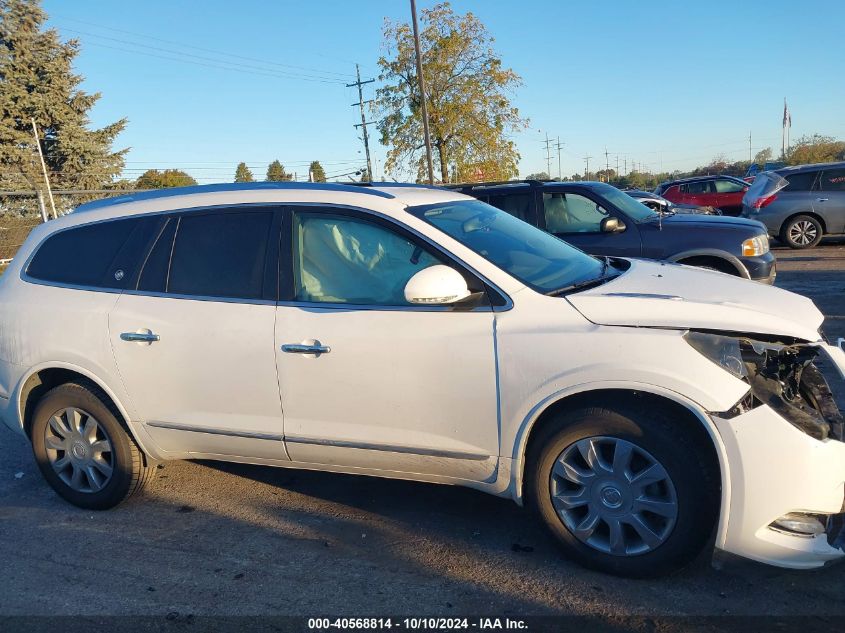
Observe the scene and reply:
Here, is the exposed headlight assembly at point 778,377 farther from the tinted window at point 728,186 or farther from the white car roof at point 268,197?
the tinted window at point 728,186

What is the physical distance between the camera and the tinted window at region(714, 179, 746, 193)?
21531 millimetres

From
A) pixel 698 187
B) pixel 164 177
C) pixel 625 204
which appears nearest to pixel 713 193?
pixel 698 187

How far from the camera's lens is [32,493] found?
180 inches

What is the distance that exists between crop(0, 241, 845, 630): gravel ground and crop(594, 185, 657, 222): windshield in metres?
4.68

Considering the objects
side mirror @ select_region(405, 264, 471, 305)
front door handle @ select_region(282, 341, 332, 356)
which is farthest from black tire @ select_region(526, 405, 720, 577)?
front door handle @ select_region(282, 341, 332, 356)

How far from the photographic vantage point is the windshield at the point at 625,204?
7.80 metres

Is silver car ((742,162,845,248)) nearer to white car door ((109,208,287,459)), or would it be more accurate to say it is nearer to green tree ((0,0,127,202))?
white car door ((109,208,287,459))

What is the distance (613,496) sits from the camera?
120 inches

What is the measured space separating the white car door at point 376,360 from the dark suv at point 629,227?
158 inches

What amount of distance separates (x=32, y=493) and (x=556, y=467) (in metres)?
3.47

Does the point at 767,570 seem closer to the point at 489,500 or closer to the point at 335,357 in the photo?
the point at 489,500

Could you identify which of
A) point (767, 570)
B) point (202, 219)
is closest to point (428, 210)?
point (202, 219)

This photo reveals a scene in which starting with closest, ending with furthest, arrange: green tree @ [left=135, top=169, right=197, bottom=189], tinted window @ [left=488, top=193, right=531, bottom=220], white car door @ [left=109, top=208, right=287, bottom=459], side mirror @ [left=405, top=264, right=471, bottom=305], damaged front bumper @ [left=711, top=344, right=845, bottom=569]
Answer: damaged front bumper @ [left=711, top=344, right=845, bottom=569], side mirror @ [left=405, top=264, right=471, bottom=305], white car door @ [left=109, top=208, right=287, bottom=459], tinted window @ [left=488, top=193, right=531, bottom=220], green tree @ [left=135, top=169, right=197, bottom=189]

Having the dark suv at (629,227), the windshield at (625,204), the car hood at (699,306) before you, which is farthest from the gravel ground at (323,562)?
the windshield at (625,204)
